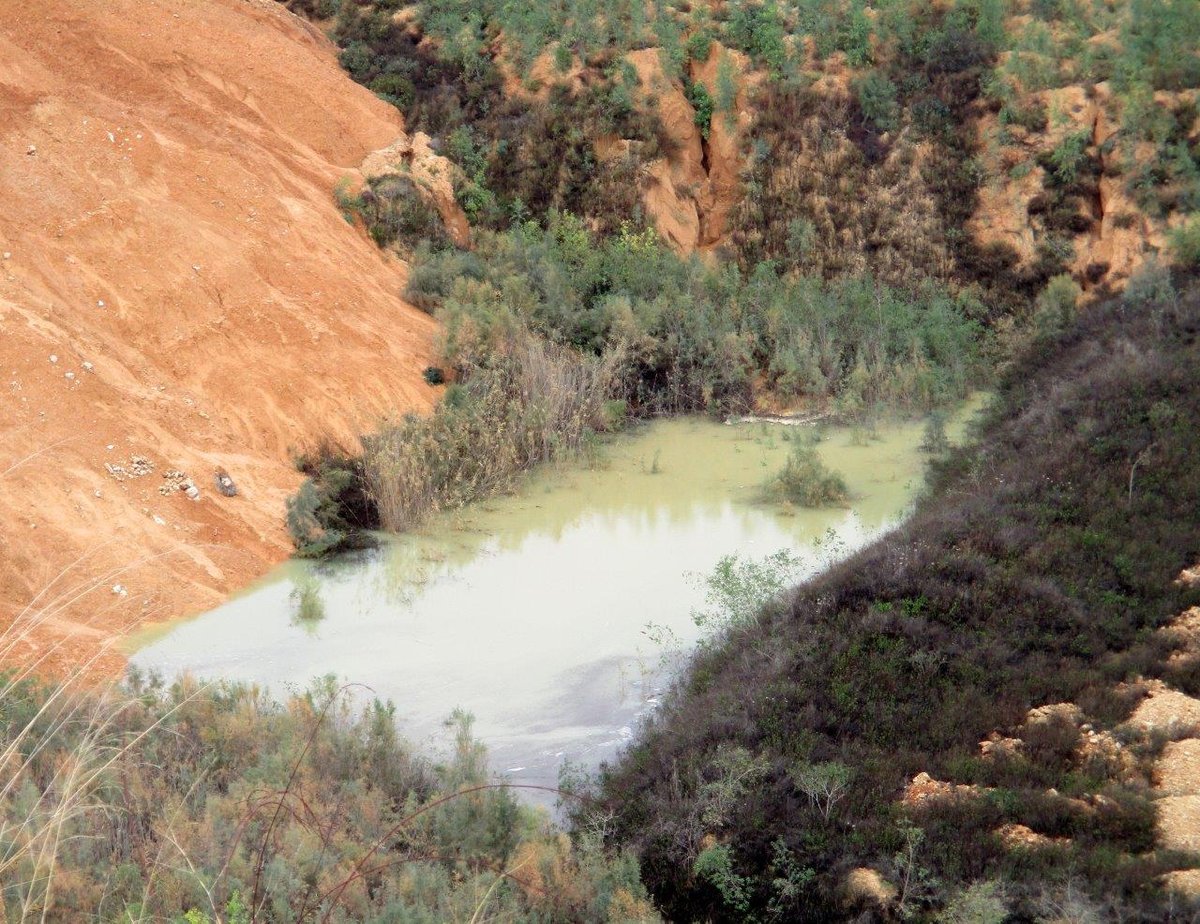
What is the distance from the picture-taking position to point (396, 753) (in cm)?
620

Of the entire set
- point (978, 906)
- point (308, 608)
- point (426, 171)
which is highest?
point (426, 171)

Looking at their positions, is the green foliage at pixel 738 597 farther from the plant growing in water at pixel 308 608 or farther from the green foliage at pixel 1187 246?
the green foliage at pixel 1187 246

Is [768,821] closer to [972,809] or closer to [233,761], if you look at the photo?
[972,809]

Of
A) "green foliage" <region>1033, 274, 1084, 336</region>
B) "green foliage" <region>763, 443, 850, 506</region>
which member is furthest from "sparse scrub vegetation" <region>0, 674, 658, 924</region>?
"green foliage" <region>1033, 274, 1084, 336</region>

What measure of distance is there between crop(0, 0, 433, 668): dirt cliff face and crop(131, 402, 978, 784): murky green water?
0.83 metres

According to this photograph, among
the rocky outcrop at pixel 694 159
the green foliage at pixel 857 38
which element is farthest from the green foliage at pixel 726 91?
the green foliage at pixel 857 38

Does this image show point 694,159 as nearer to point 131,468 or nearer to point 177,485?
point 177,485

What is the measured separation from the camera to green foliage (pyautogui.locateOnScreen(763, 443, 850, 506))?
1127cm

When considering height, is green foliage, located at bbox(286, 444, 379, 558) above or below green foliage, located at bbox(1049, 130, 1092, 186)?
below

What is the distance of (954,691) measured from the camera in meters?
6.44

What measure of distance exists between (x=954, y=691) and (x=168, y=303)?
8782 millimetres

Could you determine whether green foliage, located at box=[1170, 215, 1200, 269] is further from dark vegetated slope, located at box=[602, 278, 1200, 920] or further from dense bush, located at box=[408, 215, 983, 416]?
dark vegetated slope, located at box=[602, 278, 1200, 920]

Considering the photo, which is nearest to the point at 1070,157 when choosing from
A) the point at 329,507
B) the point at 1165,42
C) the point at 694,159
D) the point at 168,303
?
the point at 1165,42

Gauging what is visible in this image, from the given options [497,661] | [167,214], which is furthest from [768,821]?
[167,214]
